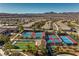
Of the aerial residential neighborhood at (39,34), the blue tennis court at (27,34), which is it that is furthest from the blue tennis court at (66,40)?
the blue tennis court at (27,34)

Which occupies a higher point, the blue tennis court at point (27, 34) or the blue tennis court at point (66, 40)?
the blue tennis court at point (27, 34)

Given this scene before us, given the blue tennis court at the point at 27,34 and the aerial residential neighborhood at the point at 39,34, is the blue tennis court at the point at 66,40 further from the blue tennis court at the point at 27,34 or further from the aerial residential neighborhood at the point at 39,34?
the blue tennis court at the point at 27,34

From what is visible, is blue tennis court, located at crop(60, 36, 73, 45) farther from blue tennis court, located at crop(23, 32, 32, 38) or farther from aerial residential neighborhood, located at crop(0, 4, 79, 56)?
blue tennis court, located at crop(23, 32, 32, 38)

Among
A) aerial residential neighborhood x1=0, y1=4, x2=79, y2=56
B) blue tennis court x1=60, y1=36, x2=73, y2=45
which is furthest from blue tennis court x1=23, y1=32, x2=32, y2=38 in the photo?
blue tennis court x1=60, y1=36, x2=73, y2=45

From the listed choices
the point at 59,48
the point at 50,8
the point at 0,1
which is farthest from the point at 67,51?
the point at 0,1

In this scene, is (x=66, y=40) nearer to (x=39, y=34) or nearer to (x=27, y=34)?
(x=39, y=34)

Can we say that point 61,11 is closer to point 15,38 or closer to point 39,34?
point 39,34

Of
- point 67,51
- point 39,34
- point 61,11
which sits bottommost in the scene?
point 67,51

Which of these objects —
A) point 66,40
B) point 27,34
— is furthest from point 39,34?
point 66,40
